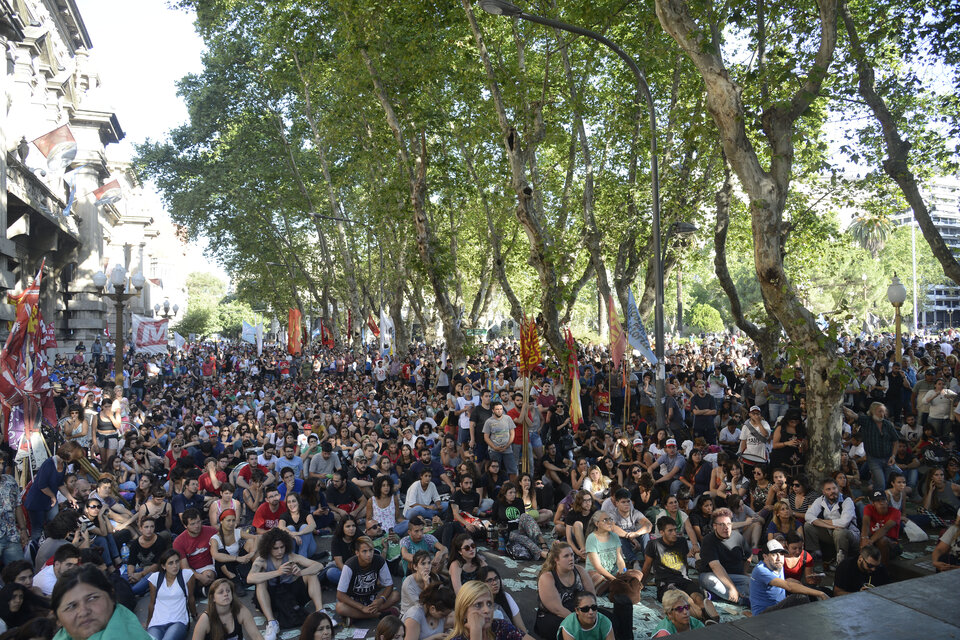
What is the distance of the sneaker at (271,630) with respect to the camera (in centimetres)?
693

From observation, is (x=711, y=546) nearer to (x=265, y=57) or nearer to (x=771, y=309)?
(x=771, y=309)

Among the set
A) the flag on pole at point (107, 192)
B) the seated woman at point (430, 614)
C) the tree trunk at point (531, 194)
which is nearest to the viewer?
the seated woman at point (430, 614)

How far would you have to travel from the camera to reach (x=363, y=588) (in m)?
7.46

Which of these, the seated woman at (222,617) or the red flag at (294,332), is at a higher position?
the red flag at (294,332)

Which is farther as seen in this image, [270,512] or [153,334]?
[153,334]

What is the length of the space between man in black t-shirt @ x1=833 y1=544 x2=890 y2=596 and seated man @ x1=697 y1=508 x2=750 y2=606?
95 centimetres

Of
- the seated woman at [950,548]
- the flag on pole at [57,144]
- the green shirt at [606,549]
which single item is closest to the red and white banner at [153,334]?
the flag on pole at [57,144]

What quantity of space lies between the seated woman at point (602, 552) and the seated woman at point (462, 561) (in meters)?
1.34

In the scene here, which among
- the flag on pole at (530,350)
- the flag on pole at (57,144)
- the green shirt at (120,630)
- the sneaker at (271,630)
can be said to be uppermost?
the flag on pole at (57,144)

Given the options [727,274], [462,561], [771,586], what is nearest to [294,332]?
[727,274]

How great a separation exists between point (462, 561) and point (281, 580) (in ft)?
6.23

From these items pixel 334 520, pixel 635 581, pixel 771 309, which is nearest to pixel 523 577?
pixel 635 581

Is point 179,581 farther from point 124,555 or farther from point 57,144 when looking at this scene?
point 57,144

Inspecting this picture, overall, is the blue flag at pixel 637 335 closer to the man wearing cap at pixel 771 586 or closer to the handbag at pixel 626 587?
the man wearing cap at pixel 771 586
